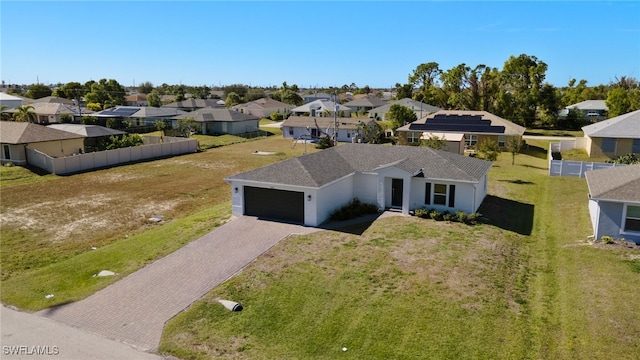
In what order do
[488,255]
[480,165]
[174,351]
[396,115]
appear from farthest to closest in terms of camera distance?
[396,115] → [480,165] → [488,255] → [174,351]

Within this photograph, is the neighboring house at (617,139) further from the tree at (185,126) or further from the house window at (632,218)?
the tree at (185,126)

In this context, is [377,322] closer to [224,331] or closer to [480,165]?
[224,331]

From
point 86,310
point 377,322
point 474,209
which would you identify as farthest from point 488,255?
point 86,310

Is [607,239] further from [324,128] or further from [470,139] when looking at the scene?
[324,128]

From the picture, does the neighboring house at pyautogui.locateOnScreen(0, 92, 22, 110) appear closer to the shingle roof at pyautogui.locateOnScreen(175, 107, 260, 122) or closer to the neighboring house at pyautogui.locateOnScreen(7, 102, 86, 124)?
the neighboring house at pyautogui.locateOnScreen(7, 102, 86, 124)

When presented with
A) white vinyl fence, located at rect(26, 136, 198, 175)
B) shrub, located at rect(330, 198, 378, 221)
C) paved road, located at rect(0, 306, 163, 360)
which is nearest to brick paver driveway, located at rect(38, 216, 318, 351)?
paved road, located at rect(0, 306, 163, 360)

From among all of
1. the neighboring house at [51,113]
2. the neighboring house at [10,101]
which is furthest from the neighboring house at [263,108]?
the neighboring house at [10,101]

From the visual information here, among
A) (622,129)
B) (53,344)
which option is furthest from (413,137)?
(53,344)
